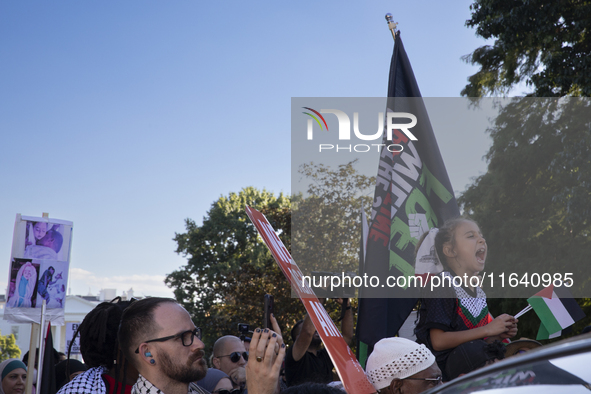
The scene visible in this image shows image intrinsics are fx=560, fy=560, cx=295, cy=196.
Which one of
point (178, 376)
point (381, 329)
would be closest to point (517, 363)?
point (178, 376)

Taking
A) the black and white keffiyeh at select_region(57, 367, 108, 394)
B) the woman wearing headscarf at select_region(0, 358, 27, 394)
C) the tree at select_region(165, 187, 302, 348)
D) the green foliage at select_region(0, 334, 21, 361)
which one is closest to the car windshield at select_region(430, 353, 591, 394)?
the black and white keffiyeh at select_region(57, 367, 108, 394)

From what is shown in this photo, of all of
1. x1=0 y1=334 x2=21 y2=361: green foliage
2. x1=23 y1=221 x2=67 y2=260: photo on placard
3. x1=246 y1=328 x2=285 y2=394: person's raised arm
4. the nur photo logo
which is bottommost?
x1=0 y1=334 x2=21 y2=361: green foliage

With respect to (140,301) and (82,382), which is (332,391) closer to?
(140,301)

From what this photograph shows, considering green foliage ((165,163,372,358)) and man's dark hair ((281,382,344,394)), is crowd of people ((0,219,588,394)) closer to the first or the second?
man's dark hair ((281,382,344,394))

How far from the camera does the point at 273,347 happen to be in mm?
1785

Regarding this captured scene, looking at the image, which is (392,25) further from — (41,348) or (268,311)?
(41,348)

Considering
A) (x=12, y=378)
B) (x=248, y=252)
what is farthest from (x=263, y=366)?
(x=248, y=252)

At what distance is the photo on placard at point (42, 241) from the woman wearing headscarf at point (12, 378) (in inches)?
46.0

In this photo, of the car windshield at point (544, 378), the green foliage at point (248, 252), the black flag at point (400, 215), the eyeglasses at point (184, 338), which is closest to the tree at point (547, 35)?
the green foliage at point (248, 252)

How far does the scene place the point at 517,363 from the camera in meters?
0.76

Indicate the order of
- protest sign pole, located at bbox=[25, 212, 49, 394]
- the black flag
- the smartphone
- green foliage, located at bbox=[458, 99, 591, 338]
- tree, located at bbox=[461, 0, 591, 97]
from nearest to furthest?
1. the smartphone
2. the black flag
3. protest sign pole, located at bbox=[25, 212, 49, 394]
4. tree, located at bbox=[461, 0, 591, 97]
5. green foliage, located at bbox=[458, 99, 591, 338]

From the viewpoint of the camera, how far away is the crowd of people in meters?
2.32

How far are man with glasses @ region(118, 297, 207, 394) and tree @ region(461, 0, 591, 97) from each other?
428 inches

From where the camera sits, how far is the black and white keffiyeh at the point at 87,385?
2.40 meters
